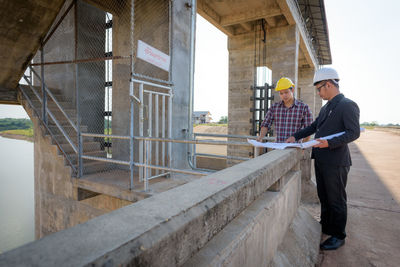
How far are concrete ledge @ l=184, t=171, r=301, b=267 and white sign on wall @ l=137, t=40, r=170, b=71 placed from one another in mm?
3161

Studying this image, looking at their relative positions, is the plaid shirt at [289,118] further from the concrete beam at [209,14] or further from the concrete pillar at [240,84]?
the concrete beam at [209,14]

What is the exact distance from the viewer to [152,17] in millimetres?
5234

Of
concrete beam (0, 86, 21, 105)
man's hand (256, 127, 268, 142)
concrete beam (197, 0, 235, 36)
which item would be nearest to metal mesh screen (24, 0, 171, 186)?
concrete beam (0, 86, 21, 105)

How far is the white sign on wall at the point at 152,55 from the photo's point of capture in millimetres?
3955

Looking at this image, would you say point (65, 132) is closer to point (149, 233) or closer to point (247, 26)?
point (149, 233)

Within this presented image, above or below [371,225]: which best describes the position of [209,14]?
above

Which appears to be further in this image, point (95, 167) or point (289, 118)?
point (95, 167)

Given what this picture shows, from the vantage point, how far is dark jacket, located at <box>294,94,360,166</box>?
2.37m

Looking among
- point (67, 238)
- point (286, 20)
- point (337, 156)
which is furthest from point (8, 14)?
point (286, 20)

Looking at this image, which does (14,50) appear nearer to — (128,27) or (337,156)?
(128,27)

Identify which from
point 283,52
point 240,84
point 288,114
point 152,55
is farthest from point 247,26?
point 288,114

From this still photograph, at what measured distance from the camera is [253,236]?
148 cm

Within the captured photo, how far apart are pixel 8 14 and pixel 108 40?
2968mm

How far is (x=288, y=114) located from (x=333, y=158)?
1082 millimetres
